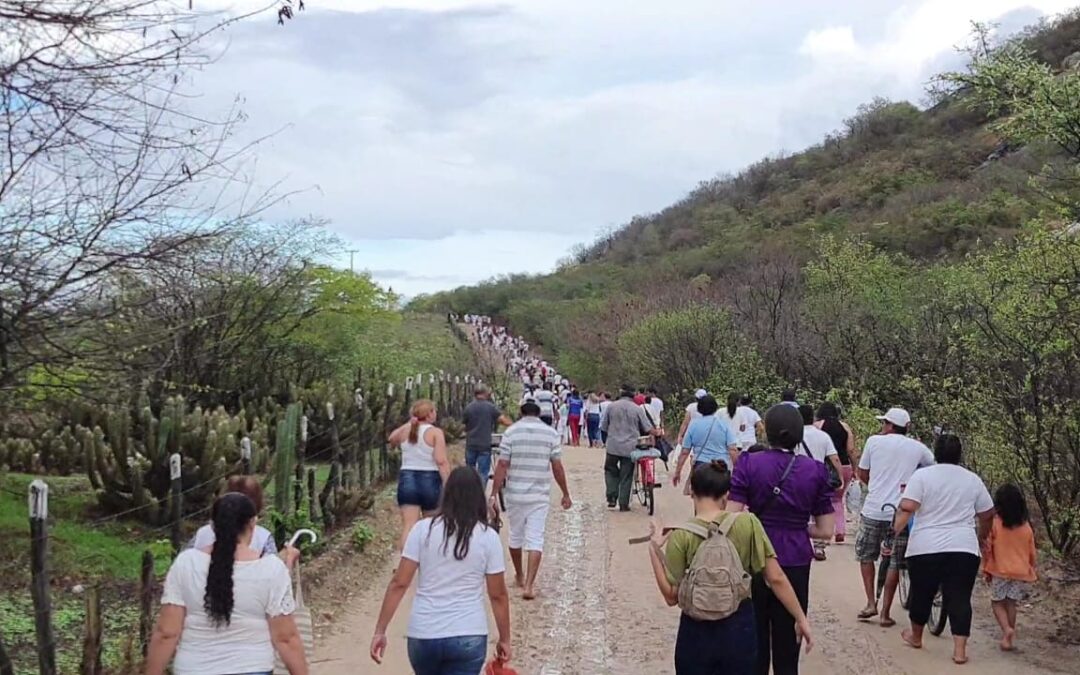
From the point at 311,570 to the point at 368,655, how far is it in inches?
89.3

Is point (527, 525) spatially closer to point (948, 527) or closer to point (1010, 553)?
point (948, 527)

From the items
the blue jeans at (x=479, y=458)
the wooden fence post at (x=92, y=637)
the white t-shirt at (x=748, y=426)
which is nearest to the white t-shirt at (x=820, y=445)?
the white t-shirt at (x=748, y=426)

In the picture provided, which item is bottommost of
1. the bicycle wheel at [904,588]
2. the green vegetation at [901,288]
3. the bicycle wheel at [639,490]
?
the bicycle wheel at [904,588]

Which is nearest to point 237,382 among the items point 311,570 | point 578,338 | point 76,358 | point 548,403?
point 548,403

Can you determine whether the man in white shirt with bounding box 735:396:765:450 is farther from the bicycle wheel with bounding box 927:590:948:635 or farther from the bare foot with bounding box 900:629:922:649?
the bare foot with bounding box 900:629:922:649

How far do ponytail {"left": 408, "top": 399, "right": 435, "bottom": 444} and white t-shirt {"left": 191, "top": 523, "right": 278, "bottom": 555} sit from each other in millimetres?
4969

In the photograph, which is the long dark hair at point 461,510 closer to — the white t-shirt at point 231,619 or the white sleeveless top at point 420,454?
the white t-shirt at point 231,619

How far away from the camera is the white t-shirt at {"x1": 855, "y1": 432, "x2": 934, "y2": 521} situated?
9.05 metres

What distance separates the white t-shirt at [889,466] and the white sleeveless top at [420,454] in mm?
4025

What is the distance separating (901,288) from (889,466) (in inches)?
794

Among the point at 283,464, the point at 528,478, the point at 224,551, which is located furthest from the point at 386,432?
the point at 224,551

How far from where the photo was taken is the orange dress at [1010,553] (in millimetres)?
8344

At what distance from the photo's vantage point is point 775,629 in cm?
651

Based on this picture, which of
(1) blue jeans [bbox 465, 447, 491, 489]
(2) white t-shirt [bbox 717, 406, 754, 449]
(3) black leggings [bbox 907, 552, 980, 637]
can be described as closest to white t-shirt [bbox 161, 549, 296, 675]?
(3) black leggings [bbox 907, 552, 980, 637]
